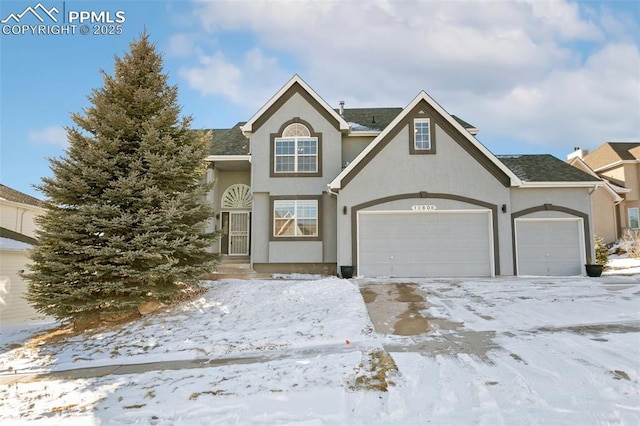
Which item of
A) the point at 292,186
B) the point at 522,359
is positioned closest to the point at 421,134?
the point at 292,186

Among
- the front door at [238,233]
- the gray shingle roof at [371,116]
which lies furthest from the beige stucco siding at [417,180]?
the front door at [238,233]

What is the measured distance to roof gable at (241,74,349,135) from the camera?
51.1 feet

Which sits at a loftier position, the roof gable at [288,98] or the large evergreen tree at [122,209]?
the roof gable at [288,98]

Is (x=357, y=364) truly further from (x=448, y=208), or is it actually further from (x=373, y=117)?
(x=373, y=117)

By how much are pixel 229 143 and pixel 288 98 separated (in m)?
3.77

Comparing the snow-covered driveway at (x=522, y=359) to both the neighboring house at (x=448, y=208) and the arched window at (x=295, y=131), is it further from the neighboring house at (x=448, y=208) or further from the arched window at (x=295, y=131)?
the arched window at (x=295, y=131)

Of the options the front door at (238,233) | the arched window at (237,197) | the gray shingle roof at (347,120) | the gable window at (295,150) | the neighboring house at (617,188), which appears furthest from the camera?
the neighboring house at (617,188)

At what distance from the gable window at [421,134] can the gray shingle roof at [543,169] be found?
4.01m

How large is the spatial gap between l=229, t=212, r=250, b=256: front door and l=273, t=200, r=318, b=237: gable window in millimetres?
2224

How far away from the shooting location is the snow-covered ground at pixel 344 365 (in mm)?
4207

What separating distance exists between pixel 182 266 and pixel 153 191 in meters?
2.14

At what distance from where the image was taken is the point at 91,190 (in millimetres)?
9320

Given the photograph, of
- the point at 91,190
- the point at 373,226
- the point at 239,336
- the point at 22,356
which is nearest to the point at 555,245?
the point at 373,226

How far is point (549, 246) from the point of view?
14.2 meters
